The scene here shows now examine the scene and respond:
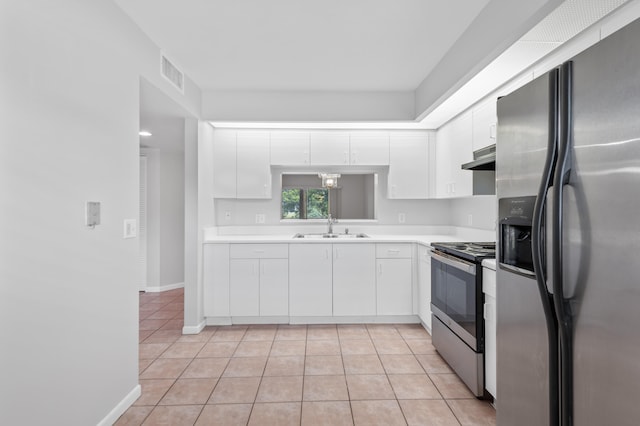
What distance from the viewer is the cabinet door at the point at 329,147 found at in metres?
3.86

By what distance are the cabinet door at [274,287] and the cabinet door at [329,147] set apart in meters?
1.22

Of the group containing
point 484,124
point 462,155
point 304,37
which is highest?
point 304,37

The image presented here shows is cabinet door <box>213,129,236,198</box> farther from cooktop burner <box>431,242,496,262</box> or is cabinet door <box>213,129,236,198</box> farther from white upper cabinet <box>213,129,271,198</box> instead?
cooktop burner <box>431,242,496,262</box>

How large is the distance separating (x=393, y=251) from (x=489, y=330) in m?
1.55

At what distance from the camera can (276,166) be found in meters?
4.00

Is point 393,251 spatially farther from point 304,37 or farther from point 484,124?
point 304,37

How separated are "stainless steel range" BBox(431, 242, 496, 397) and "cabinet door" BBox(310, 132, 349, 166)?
1.52 meters

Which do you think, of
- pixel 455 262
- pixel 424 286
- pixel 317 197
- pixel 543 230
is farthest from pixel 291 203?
pixel 543 230

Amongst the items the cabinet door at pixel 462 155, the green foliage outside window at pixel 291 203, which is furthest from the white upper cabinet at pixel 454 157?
the green foliage outside window at pixel 291 203

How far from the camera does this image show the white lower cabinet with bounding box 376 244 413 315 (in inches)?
141

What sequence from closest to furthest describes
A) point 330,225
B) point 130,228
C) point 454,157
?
point 130,228 < point 454,157 < point 330,225

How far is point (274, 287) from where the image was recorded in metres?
3.54

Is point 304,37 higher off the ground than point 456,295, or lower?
higher

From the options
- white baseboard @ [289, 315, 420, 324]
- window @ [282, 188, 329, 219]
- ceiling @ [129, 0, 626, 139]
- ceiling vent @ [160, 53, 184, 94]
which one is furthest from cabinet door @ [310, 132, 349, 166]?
white baseboard @ [289, 315, 420, 324]
